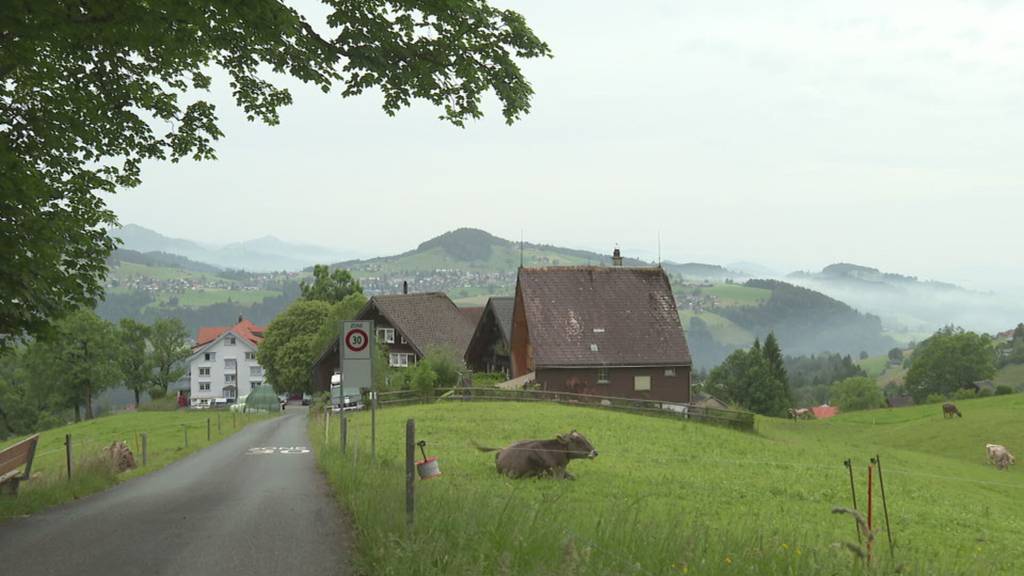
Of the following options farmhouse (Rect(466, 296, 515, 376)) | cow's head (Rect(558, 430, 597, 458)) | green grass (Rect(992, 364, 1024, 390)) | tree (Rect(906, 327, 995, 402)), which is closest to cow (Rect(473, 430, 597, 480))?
cow's head (Rect(558, 430, 597, 458))

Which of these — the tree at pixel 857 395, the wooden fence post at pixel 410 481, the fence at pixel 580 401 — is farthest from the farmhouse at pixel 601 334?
the tree at pixel 857 395

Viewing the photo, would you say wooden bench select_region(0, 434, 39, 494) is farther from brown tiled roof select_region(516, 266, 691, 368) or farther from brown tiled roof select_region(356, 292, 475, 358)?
brown tiled roof select_region(356, 292, 475, 358)

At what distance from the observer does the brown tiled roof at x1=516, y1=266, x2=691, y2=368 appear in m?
53.0

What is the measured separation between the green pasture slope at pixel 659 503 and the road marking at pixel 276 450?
201 centimetres

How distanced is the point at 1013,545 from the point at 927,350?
482 ft

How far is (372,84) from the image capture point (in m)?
13.8

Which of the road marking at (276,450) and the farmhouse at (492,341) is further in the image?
the farmhouse at (492,341)

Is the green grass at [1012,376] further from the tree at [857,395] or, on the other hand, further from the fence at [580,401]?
the fence at [580,401]

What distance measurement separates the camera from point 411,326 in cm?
7269

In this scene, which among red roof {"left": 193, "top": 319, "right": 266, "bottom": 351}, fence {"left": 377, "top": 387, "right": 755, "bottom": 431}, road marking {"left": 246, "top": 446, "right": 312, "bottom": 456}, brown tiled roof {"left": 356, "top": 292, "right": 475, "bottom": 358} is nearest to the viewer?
road marking {"left": 246, "top": 446, "right": 312, "bottom": 456}

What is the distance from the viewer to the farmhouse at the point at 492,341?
202 ft

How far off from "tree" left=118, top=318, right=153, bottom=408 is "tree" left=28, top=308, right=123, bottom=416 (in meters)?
9.45

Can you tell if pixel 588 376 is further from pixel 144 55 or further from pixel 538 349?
pixel 144 55

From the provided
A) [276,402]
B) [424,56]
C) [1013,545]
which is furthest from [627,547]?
[276,402]
